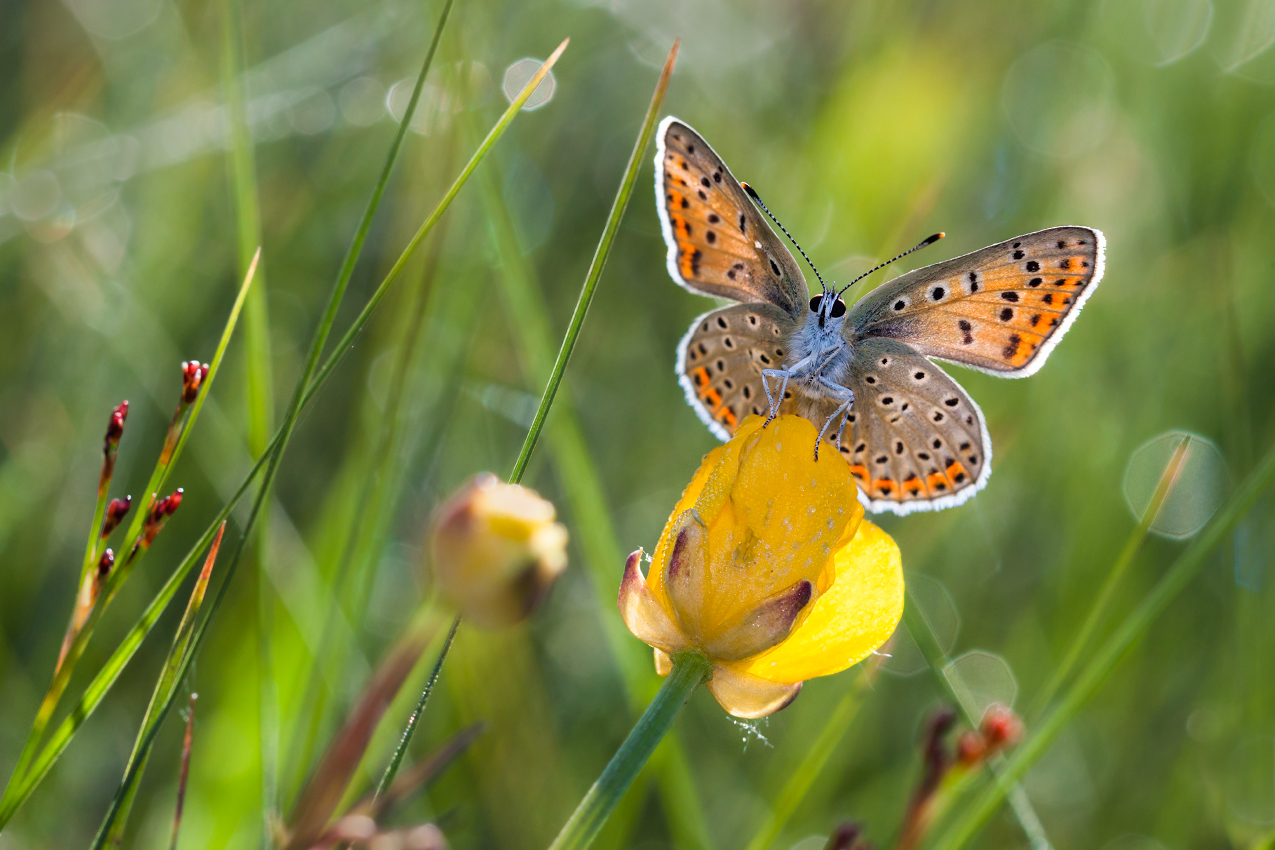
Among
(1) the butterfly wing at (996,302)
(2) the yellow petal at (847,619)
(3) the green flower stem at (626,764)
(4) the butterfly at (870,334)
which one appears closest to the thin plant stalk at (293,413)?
(3) the green flower stem at (626,764)

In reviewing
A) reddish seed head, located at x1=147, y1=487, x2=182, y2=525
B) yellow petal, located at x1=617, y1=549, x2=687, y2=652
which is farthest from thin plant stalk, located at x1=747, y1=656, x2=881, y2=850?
reddish seed head, located at x1=147, y1=487, x2=182, y2=525

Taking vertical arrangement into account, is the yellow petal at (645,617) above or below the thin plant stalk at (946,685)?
above

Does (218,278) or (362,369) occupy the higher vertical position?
(218,278)

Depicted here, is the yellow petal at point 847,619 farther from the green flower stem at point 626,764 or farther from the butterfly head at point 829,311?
the butterfly head at point 829,311

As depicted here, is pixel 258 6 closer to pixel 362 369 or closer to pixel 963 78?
pixel 362 369

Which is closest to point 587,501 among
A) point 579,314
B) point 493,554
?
point 579,314

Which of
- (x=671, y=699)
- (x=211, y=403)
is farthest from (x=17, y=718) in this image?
(x=671, y=699)
